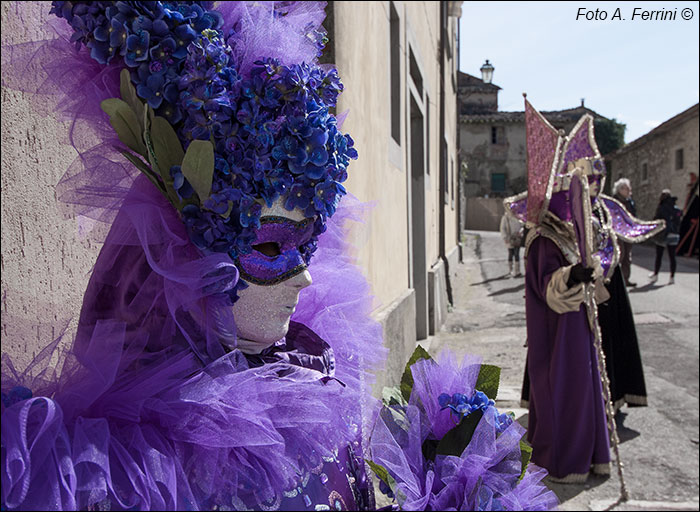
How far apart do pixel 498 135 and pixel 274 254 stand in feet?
114

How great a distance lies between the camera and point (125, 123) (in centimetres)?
96

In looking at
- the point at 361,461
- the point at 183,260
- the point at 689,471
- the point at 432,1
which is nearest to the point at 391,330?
the point at 689,471

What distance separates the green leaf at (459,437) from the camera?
104 centimetres

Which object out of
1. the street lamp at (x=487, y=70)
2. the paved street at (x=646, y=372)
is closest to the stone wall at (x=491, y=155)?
the street lamp at (x=487, y=70)

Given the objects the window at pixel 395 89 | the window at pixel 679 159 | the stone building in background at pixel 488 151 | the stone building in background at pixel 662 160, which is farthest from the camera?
the stone building in background at pixel 488 151

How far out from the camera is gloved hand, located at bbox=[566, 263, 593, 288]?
3311 millimetres

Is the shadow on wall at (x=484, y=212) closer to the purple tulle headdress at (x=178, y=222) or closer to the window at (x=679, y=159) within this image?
the window at (x=679, y=159)

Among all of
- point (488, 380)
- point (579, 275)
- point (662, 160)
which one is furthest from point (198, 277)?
point (662, 160)

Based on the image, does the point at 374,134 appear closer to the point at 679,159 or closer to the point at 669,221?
the point at 669,221

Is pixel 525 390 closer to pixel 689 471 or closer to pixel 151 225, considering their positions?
pixel 689 471

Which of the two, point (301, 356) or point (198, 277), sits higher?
point (198, 277)

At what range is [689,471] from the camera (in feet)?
12.1

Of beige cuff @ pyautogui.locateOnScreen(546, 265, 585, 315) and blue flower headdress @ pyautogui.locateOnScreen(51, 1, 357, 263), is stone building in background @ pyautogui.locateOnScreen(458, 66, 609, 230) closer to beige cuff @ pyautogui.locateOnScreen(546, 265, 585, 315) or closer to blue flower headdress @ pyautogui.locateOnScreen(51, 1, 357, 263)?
beige cuff @ pyautogui.locateOnScreen(546, 265, 585, 315)

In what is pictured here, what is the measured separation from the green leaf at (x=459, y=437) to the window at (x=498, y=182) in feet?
122
